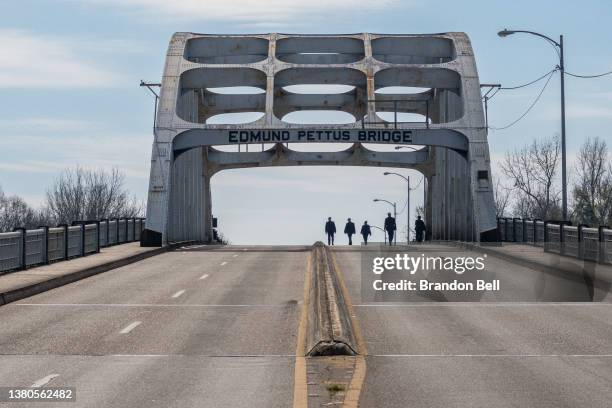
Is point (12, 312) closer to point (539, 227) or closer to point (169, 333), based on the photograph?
point (169, 333)

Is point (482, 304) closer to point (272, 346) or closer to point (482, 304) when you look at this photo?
point (482, 304)

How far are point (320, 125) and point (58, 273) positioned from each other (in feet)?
83.5

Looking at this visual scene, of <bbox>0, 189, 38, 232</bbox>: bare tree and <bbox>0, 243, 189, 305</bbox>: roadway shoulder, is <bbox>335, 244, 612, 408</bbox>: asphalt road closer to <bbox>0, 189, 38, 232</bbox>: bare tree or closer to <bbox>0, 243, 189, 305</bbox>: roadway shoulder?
<bbox>0, 243, 189, 305</bbox>: roadway shoulder

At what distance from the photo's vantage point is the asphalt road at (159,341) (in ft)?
37.6

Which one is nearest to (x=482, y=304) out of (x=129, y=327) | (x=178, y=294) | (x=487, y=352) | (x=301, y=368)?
(x=178, y=294)

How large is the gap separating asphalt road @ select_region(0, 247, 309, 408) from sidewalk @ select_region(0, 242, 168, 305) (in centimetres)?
38

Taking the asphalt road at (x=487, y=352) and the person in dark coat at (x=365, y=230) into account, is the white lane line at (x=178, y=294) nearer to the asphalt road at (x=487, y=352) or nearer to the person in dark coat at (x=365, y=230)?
the asphalt road at (x=487, y=352)

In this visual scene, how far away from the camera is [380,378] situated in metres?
12.2

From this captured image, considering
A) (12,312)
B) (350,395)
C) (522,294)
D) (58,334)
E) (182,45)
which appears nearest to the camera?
(350,395)

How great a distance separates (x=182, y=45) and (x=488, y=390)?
152 ft

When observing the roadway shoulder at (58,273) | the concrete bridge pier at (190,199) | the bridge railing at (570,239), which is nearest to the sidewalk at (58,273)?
the roadway shoulder at (58,273)

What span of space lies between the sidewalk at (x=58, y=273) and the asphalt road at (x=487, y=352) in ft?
22.6

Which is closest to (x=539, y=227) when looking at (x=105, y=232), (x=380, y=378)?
(x=105, y=232)

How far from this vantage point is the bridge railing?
31.0 metres
